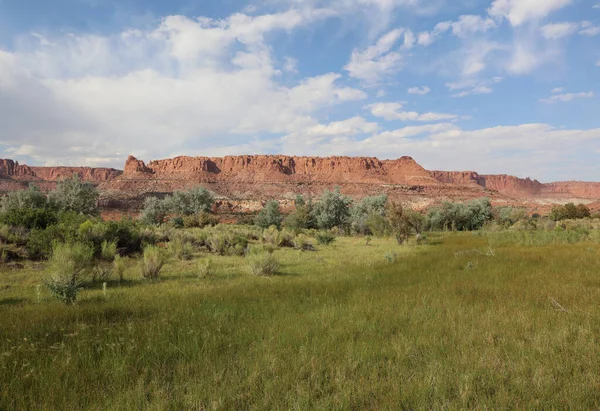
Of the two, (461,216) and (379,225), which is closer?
(379,225)

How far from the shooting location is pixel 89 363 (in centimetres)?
336

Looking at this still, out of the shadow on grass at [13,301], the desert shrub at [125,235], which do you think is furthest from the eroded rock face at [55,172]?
the shadow on grass at [13,301]

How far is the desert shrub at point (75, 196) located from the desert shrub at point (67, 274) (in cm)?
2491

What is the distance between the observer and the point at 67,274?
6.49 m

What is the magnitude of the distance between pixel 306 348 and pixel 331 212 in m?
31.2

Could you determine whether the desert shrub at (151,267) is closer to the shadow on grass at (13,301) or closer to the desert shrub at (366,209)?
the shadow on grass at (13,301)

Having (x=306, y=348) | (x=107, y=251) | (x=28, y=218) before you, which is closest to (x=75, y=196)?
(x=28, y=218)

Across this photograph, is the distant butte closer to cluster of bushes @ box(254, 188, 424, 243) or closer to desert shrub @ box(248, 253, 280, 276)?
cluster of bushes @ box(254, 188, 424, 243)

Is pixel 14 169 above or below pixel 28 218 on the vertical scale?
above

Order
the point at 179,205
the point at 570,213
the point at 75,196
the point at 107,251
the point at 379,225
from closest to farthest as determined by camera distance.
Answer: the point at 107,251, the point at 379,225, the point at 75,196, the point at 570,213, the point at 179,205

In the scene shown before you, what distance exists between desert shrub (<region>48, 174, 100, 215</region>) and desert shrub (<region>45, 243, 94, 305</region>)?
24.9m

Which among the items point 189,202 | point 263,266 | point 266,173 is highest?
point 266,173

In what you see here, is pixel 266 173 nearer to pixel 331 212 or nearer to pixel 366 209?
pixel 331 212

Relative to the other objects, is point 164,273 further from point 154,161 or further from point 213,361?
point 154,161
